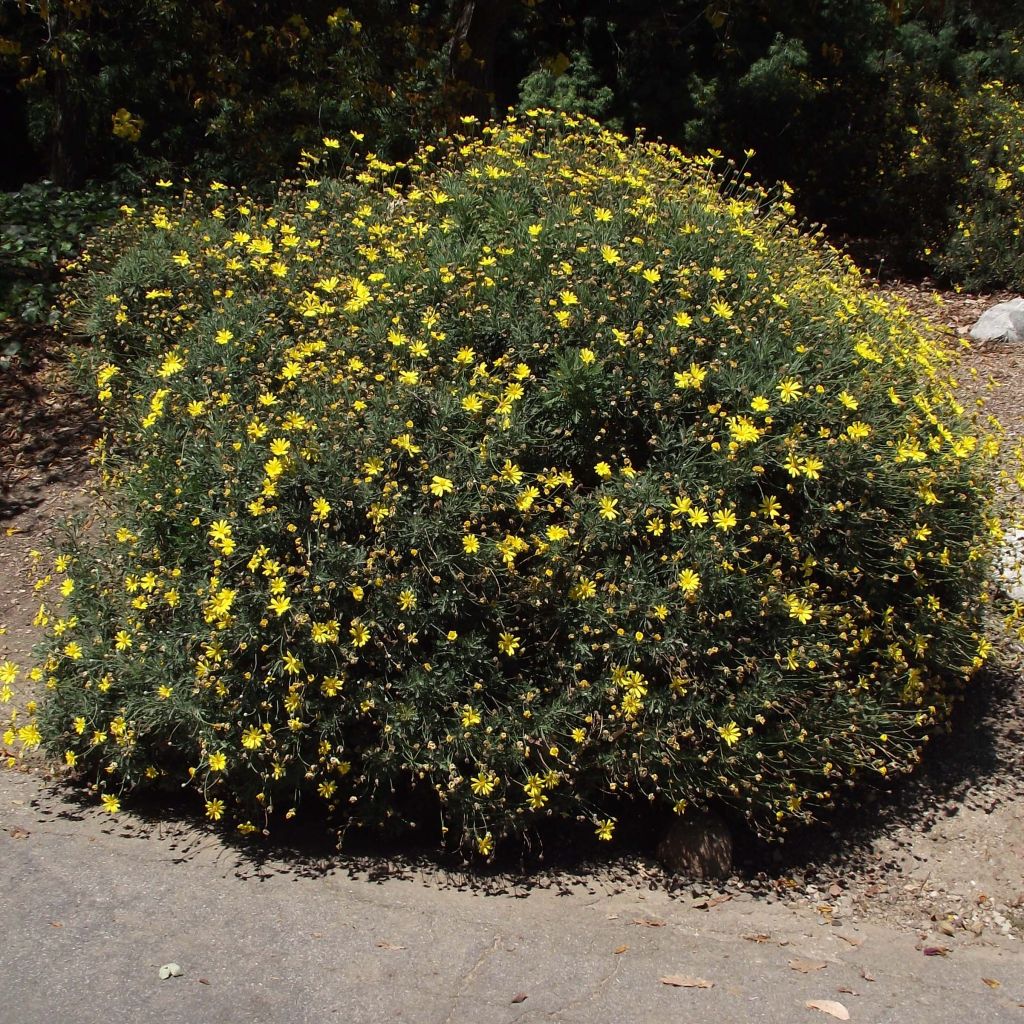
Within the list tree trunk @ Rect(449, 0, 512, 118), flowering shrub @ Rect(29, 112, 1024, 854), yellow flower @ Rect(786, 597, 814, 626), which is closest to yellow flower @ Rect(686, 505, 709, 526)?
flowering shrub @ Rect(29, 112, 1024, 854)

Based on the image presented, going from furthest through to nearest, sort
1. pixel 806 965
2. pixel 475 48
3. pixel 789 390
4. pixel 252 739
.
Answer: pixel 475 48 → pixel 789 390 → pixel 252 739 → pixel 806 965

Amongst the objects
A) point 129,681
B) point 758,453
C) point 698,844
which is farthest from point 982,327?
point 129,681

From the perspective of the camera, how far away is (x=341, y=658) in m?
3.60

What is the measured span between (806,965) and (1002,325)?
18.6 ft

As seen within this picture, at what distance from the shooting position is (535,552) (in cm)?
368

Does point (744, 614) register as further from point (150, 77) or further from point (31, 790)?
point (150, 77)

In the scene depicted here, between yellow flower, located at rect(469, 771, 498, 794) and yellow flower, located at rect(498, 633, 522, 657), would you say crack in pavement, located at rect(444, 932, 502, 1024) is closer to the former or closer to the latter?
yellow flower, located at rect(469, 771, 498, 794)

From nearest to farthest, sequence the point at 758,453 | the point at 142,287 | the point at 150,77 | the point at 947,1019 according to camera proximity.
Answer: the point at 947,1019, the point at 758,453, the point at 142,287, the point at 150,77

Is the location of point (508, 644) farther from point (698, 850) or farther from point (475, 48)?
point (475, 48)

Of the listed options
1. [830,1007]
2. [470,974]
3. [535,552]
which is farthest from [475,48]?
[830,1007]

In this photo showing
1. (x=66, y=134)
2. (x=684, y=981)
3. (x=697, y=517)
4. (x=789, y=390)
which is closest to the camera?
(x=684, y=981)

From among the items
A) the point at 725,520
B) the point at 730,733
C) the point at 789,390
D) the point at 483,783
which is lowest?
the point at 483,783

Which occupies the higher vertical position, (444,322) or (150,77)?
(150,77)

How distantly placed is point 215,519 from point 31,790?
4.28 ft
